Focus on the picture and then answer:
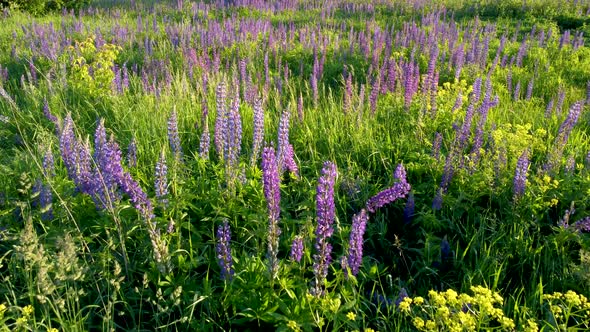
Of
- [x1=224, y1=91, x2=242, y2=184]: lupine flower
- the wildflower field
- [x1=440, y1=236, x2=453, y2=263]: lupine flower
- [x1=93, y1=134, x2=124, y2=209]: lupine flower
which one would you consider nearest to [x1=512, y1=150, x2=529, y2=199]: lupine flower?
the wildflower field

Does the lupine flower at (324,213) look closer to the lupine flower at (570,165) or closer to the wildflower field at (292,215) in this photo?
the wildflower field at (292,215)

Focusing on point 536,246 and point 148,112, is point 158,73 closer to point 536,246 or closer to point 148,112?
point 148,112

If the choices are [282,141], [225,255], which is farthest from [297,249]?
[282,141]

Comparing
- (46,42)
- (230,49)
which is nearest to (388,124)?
(230,49)

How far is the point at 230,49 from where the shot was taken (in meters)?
8.06

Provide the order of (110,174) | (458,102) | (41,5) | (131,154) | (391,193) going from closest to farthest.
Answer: (110,174) < (391,193) < (131,154) < (458,102) < (41,5)

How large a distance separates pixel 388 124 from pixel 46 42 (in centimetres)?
624

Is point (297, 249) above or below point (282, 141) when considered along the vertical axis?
below

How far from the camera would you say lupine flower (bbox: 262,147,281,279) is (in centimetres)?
240

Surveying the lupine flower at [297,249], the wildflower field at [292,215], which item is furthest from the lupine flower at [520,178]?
the lupine flower at [297,249]

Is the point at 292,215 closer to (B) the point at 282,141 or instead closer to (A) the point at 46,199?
(B) the point at 282,141

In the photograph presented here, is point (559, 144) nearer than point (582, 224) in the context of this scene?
No

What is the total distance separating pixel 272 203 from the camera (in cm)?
258

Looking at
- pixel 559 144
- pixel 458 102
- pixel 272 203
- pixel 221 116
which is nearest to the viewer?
pixel 272 203
